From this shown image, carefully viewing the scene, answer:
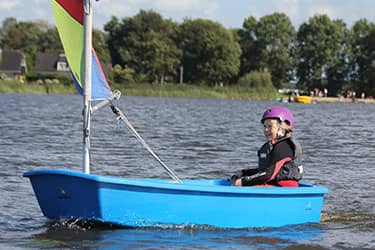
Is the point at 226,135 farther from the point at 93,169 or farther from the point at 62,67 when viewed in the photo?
the point at 62,67

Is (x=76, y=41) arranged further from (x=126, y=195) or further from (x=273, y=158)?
(x=273, y=158)

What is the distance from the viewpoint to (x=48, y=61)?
111312 millimetres

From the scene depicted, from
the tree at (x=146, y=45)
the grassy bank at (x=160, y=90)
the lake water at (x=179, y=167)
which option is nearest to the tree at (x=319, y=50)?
the tree at (x=146, y=45)

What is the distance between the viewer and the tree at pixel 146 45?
10025 cm

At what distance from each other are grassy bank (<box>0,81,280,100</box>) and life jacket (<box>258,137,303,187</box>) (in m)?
66.8

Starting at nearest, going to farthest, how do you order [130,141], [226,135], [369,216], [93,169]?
[369,216] → [93,169] → [130,141] → [226,135]

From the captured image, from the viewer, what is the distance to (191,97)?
3349 inches

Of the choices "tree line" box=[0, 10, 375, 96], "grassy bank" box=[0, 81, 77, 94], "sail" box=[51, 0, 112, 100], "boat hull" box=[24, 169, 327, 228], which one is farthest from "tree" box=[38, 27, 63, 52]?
"boat hull" box=[24, 169, 327, 228]

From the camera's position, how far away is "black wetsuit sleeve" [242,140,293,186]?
10273 mm

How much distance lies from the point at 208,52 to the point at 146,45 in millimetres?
7663

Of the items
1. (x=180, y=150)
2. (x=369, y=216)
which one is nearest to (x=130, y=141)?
(x=180, y=150)

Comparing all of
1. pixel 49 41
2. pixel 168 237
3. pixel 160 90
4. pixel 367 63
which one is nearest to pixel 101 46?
pixel 49 41

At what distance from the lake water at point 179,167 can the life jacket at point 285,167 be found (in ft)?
1.88

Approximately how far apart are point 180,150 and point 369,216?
31.4ft
